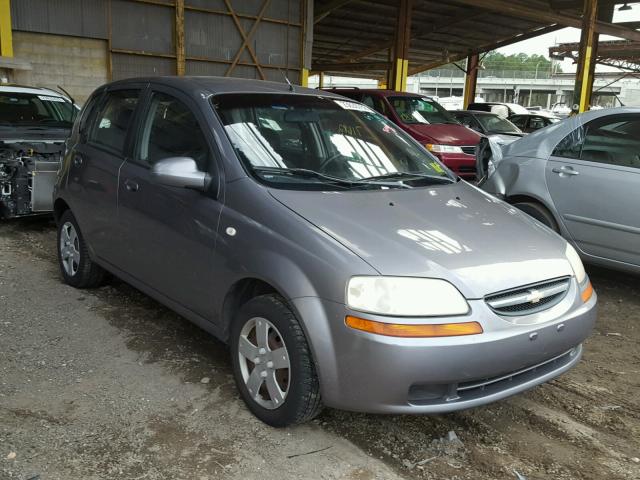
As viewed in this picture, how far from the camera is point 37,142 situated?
6.53 metres

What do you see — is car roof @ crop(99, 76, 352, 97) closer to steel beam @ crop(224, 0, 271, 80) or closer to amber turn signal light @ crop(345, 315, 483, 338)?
amber turn signal light @ crop(345, 315, 483, 338)

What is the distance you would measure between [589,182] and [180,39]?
10840mm

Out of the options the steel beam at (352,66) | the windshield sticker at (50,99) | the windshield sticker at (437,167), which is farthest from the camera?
the steel beam at (352,66)

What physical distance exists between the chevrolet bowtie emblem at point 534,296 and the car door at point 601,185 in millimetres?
2393

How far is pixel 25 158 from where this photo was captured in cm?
619

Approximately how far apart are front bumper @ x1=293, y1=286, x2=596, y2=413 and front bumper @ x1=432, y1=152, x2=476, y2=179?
7478mm

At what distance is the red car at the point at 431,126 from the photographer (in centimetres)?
984

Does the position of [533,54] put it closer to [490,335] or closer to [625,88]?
[625,88]

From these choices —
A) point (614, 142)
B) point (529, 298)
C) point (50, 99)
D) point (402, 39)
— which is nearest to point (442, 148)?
point (614, 142)

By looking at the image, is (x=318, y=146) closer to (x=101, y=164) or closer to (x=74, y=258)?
(x=101, y=164)

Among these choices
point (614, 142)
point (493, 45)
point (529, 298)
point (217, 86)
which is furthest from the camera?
point (493, 45)

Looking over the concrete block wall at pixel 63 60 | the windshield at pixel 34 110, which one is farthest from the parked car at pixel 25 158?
the concrete block wall at pixel 63 60

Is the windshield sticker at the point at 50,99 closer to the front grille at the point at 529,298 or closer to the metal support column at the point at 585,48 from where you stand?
the front grille at the point at 529,298

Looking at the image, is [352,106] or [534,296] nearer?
[534,296]
